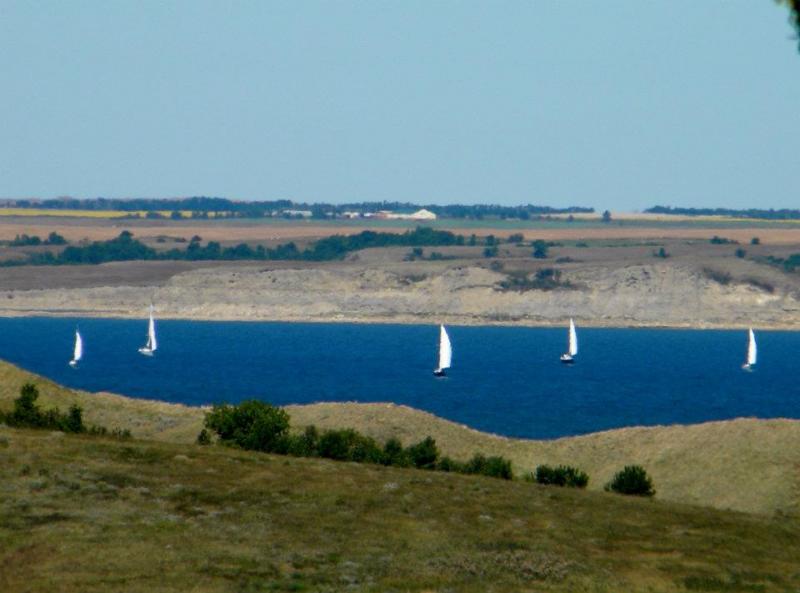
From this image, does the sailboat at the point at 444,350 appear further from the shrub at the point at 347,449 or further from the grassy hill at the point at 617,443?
the shrub at the point at 347,449

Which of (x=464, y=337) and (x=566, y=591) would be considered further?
(x=464, y=337)

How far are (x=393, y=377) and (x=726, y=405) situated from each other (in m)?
30.7

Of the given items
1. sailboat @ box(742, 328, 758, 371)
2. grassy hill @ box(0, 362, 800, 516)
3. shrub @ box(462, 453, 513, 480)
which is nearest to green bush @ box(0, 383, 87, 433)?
grassy hill @ box(0, 362, 800, 516)

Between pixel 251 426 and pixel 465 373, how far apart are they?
87.6 metres

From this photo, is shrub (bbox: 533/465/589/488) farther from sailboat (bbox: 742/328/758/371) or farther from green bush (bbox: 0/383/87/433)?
sailboat (bbox: 742/328/758/371)

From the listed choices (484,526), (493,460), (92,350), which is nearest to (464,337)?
(92,350)

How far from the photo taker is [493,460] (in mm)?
51688

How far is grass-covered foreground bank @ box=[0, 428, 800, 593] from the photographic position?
31047 millimetres

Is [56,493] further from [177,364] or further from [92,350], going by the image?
[92,350]

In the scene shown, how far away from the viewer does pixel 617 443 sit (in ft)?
199

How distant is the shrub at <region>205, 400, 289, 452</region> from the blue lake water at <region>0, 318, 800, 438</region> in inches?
1405

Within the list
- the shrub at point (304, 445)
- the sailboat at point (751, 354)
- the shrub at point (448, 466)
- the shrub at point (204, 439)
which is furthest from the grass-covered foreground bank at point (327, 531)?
the sailboat at point (751, 354)

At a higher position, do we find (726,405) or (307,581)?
(307,581)

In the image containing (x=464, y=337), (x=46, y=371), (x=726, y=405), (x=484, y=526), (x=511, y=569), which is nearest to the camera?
(x=511, y=569)
